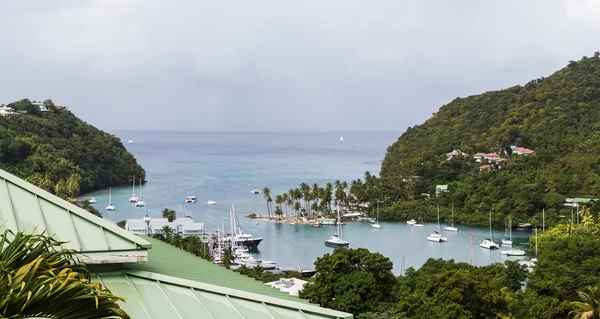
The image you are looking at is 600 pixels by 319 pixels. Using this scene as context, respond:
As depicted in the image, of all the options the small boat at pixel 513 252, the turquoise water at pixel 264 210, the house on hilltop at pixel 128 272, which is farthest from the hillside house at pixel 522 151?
the house on hilltop at pixel 128 272

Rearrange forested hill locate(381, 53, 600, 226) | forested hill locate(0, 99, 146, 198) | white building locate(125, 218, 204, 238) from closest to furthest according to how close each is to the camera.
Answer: white building locate(125, 218, 204, 238) < forested hill locate(381, 53, 600, 226) < forested hill locate(0, 99, 146, 198)

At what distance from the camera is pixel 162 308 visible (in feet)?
10.4

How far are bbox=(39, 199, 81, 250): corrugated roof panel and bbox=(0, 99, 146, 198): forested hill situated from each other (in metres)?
49.3

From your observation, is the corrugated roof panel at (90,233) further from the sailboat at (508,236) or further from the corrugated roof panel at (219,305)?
the sailboat at (508,236)

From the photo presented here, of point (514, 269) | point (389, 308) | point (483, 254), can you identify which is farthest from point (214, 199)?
point (389, 308)

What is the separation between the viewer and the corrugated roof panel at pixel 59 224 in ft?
11.2

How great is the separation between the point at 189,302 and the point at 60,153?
5890 cm

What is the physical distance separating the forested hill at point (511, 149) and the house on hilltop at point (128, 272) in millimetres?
46674

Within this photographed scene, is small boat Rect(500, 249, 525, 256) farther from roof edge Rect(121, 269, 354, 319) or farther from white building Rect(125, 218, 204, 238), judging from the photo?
roof edge Rect(121, 269, 354, 319)

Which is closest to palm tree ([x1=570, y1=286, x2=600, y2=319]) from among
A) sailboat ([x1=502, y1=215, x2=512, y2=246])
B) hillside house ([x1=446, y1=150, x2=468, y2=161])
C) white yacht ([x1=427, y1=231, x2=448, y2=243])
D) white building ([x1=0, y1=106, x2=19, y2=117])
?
sailboat ([x1=502, y1=215, x2=512, y2=246])

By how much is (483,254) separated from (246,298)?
38.3m

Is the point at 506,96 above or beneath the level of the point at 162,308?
above

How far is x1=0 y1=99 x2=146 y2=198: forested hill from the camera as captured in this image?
5297 cm

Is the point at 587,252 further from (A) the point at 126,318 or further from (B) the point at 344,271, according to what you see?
(A) the point at 126,318
